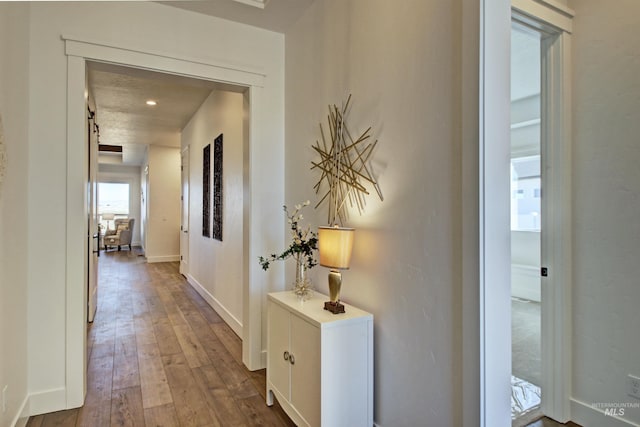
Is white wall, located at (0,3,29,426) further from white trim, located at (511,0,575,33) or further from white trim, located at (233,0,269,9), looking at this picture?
white trim, located at (511,0,575,33)

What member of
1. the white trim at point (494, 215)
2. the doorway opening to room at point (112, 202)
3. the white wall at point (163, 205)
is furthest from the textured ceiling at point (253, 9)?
the doorway opening to room at point (112, 202)

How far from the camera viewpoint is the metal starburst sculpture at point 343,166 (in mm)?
2041

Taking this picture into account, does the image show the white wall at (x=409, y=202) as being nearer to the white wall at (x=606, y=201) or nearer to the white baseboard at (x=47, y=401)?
the white wall at (x=606, y=201)

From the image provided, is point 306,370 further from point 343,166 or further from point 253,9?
point 253,9

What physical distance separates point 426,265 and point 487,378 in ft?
1.64

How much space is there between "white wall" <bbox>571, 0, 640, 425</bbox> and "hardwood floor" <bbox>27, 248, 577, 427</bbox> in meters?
0.44

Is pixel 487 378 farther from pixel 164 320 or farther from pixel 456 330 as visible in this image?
pixel 164 320

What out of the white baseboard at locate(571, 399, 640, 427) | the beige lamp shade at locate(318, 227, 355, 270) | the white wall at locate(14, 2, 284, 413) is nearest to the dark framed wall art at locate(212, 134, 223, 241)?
the white wall at locate(14, 2, 284, 413)

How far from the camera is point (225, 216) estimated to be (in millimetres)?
4156

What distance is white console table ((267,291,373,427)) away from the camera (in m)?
1.73

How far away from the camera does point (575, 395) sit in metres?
2.12

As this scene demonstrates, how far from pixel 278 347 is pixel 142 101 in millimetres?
4474

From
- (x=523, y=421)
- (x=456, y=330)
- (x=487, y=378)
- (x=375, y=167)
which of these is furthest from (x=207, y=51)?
(x=523, y=421)

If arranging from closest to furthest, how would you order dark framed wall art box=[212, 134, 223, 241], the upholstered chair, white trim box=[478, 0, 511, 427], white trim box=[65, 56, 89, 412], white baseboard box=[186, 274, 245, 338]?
white trim box=[478, 0, 511, 427]
white trim box=[65, 56, 89, 412]
white baseboard box=[186, 274, 245, 338]
dark framed wall art box=[212, 134, 223, 241]
the upholstered chair
